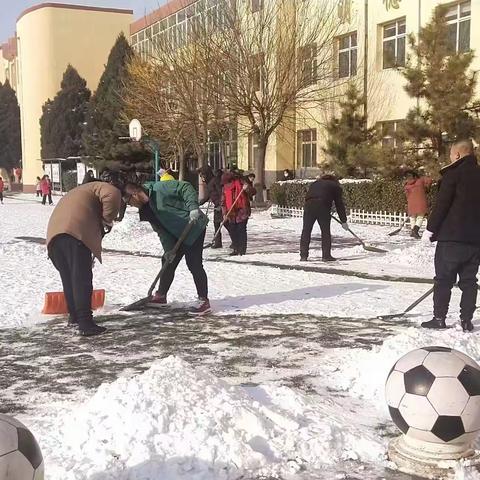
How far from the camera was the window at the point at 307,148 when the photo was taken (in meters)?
26.2

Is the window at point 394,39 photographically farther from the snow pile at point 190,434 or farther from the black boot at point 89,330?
the snow pile at point 190,434

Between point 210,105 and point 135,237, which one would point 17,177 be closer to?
point 210,105

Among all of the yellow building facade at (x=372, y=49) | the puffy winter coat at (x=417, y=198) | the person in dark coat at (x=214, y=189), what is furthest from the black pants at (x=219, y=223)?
the yellow building facade at (x=372, y=49)

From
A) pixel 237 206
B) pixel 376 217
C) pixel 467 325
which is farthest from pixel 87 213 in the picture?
pixel 376 217

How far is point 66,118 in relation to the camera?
46.0 metres

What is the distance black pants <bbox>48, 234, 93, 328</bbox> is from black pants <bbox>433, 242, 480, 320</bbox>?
3160 millimetres

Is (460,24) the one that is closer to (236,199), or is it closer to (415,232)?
(415,232)

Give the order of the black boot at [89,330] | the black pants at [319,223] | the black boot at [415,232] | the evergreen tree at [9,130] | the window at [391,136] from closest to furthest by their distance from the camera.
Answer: the black boot at [89,330] → the black pants at [319,223] → the black boot at [415,232] → the window at [391,136] → the evergreen tree at [9,130]

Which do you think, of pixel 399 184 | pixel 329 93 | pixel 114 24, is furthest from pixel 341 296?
pixel 114 24

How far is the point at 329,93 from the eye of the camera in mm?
24031

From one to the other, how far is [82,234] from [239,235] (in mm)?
5913

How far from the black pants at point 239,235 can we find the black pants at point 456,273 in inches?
232

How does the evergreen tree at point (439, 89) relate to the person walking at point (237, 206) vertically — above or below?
above

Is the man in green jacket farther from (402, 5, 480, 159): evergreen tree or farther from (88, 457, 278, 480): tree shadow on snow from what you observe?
(402, 5, 480, 159): evergreen tree
